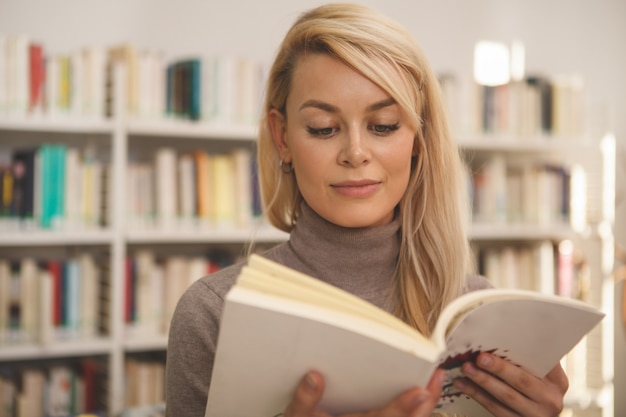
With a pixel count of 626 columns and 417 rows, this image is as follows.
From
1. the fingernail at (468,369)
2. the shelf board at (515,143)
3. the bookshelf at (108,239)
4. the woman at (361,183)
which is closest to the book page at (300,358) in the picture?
the fingernail at (468,369)

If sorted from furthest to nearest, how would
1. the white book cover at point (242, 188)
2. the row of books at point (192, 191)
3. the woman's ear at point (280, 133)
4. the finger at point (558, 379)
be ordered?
the white book cover at point (242, 188)
the row of books at point (192, 191)
the woman's ear at point (280, 133)
the finger at point (558, 379)

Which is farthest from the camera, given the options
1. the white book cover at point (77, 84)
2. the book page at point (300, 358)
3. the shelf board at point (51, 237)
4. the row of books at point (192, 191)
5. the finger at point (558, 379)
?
the row of books at point (192, 191)

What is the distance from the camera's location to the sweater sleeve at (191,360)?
40.1 inches

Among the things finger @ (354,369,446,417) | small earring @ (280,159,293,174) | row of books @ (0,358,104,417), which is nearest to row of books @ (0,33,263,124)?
row of books @ (0,358,104,417)

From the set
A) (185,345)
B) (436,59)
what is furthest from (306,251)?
(436,59)

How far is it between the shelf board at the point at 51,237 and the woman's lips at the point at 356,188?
158 centimetres

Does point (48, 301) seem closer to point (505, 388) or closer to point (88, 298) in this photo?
point (88, 298)

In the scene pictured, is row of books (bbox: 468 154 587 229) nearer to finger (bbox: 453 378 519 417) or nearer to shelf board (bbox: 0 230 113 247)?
shelf board (bbox: 0 230 113 247)

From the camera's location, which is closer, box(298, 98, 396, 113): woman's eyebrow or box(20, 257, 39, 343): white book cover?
box(298, 98, 396, 113): woman's eyebrow

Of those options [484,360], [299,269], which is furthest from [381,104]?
[484,360]

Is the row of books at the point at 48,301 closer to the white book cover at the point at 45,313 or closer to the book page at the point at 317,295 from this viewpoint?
the white book cover at the point at 45,313

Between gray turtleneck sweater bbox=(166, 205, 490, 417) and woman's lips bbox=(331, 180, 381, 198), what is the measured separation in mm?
74

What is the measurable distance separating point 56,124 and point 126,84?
0.28m

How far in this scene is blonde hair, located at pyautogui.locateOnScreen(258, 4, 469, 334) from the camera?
1.05 metres
